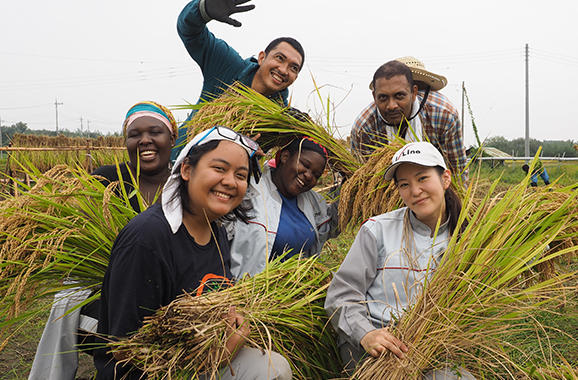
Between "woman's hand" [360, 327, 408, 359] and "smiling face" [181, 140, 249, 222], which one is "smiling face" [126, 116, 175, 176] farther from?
"woman's hand" [360, 327, 408, 359]

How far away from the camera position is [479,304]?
162cm

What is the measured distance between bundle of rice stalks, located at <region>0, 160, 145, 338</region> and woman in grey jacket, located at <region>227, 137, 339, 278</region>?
65cm

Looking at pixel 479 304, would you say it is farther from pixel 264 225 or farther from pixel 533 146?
pixel 533 146

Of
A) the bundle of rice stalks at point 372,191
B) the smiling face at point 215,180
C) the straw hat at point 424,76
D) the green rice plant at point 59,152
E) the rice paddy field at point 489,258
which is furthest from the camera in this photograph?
the green rice plant at point 59,152

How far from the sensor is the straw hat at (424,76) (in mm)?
3152

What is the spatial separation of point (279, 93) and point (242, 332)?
1943 millimetres

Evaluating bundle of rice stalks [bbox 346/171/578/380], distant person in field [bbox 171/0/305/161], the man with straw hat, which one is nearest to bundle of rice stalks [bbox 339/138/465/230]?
the man with straw hat

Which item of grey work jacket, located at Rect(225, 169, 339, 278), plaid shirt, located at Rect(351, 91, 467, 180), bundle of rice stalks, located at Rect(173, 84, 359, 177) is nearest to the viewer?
grey work jacket, located at Rect(225, 169, 339, 278)

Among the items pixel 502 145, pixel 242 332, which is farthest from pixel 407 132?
pixel 502 145

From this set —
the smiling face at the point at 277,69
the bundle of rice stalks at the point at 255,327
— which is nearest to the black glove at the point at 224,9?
the smiling face at the point at 277,69

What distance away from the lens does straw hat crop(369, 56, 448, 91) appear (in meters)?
3.15

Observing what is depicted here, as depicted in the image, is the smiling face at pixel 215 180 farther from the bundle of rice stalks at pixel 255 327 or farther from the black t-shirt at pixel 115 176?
the black t-shirt at pixel 115 176

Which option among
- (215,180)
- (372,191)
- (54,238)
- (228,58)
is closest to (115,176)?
(54,238)

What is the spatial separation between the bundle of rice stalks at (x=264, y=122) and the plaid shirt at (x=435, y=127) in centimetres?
23
